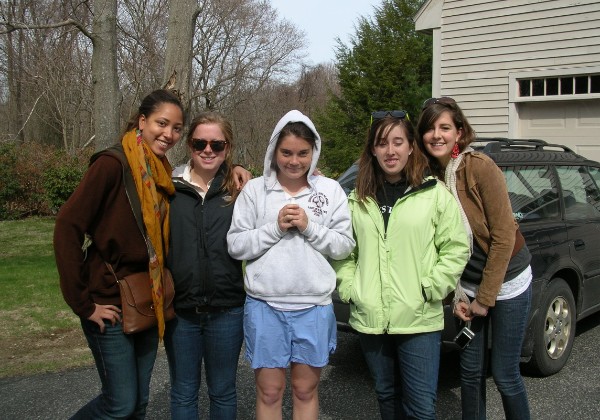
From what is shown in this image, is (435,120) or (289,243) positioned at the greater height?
(435,120)

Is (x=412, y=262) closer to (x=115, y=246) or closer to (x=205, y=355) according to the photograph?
(x=205, y=355)

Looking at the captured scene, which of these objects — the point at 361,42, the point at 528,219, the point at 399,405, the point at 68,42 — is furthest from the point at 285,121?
the point at 68,42

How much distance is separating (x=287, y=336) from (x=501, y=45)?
31.6ft

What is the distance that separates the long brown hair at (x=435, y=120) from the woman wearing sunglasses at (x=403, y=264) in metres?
0.15

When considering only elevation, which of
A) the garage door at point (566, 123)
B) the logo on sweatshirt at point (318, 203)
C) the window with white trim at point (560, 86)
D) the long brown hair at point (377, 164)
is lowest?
the logo on sweatshirt at point (318, 203)

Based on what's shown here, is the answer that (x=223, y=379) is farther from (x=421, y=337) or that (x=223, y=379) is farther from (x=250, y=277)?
(x=421, y=337)

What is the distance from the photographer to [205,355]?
3.09 metres

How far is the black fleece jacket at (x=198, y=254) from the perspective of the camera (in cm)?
296

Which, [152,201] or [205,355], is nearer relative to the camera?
[152,201]

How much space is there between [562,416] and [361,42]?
55.3 feet

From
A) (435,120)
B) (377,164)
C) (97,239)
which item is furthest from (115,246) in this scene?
(435,120)

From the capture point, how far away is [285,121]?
2.96 metres

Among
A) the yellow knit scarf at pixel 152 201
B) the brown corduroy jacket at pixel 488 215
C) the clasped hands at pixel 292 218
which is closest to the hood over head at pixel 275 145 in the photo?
the clasped hands at pixel 292 218

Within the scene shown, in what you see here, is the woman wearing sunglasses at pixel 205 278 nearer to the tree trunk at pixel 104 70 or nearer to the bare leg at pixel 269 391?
the bare leg at pixel 269 391
